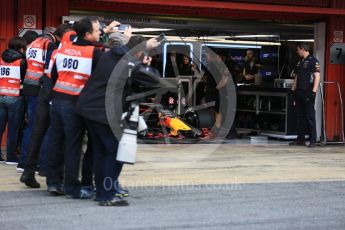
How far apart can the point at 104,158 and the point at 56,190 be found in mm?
793

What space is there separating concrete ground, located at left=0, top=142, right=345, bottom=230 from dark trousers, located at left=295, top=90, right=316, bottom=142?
180 cm

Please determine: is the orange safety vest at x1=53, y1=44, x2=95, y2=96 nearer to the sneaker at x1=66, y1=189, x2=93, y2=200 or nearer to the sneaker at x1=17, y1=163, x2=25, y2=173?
the sneaker at x1=66, y1=189, x2=93, y2=200

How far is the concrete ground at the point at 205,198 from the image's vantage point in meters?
6.58

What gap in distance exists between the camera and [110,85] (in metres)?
7.16

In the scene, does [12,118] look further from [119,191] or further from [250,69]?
[250,69]

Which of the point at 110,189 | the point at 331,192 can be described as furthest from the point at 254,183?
the point at 110,189

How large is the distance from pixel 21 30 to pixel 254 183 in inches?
209

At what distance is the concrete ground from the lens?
Result: 6.58 m

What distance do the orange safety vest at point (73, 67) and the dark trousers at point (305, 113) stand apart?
6987 mm

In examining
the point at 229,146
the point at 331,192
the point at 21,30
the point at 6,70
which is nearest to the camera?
the point at 331,192

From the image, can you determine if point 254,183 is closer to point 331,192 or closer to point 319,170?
point 331,192

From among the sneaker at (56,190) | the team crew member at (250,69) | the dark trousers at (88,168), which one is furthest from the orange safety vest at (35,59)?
the team crew member at (250,69)

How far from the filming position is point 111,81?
7.15 metres

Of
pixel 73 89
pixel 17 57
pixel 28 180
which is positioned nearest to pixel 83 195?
pixel 28 180
